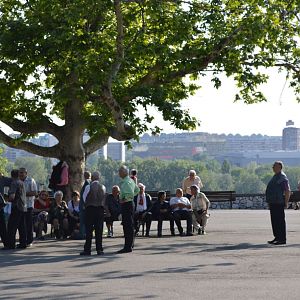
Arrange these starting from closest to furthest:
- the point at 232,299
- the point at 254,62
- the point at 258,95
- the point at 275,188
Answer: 1. the point at 232,299
2. the point at 275,188
3. the point at 254,62
4. the point at 258,95

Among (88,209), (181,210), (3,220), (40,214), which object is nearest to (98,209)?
(88,209)

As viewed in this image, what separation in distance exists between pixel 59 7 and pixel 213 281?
1188 centimetres

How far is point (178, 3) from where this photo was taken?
2611 centimetres

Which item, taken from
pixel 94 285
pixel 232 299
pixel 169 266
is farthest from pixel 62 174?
pixel 232 299

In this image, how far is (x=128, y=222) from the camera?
20.1 metres

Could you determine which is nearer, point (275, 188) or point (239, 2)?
point (275, 188)

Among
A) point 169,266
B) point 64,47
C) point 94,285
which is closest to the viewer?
point 94,285

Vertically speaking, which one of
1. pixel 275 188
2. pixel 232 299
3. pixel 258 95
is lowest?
pixel 232 299

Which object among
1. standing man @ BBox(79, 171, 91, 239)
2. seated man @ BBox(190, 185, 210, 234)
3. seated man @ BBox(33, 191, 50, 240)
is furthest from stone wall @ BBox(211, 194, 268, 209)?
standing man @ BBox(79, 171, 91, 239)

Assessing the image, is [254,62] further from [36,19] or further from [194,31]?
[36,19]

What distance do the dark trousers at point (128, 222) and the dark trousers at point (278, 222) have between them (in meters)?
3.22

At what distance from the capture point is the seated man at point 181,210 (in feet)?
83.2

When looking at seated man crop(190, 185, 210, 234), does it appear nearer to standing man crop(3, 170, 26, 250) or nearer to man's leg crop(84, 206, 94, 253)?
standing man crop(3, 170, 26, 250)

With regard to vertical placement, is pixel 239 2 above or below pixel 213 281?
above
